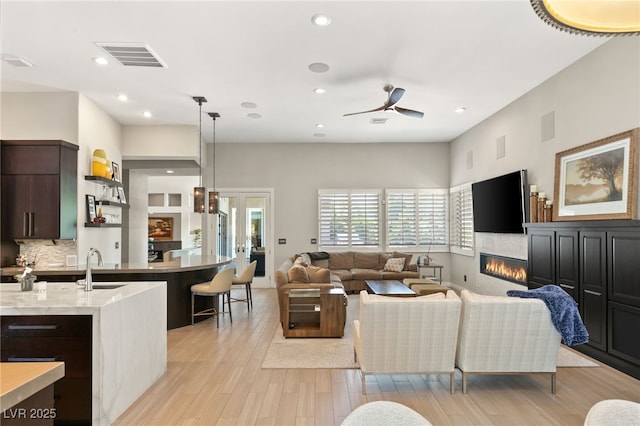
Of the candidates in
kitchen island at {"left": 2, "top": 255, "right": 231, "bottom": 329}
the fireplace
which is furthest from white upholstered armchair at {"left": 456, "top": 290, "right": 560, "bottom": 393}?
kitchen island at {"left": 2, "top": 255, "right": 231, "bottom": 329}

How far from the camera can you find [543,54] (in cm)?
434

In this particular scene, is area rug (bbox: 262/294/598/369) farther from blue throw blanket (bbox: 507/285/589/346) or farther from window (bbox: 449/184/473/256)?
window (bbox: 449/184/473/256)

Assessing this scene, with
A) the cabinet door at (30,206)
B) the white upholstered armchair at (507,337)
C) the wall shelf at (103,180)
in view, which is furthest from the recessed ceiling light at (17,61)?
the white upholstered armchair at (507,337)

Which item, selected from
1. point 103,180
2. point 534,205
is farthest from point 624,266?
point 103,180

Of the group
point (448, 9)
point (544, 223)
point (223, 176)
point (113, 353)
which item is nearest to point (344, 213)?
point (223, 176)

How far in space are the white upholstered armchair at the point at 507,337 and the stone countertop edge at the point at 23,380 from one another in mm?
2958

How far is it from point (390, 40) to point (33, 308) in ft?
13.3

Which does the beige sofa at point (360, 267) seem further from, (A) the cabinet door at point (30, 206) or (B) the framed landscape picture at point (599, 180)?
(A) the cabinet door at point (30, 206)

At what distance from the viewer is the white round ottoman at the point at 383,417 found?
1255 mm

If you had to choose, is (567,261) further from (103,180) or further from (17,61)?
(17,61)

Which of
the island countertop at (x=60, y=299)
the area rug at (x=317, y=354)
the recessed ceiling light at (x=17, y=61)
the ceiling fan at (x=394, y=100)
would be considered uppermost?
the recessed ceiling light at (x=17, y=61)

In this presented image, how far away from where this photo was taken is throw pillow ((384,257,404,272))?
7910 millimetres

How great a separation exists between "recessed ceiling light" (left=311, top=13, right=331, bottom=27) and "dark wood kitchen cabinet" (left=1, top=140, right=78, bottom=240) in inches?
159

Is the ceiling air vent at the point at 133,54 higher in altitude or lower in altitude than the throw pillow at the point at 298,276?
higher
